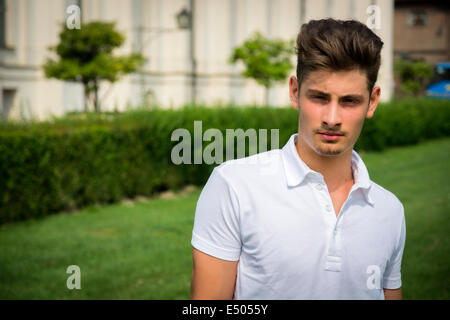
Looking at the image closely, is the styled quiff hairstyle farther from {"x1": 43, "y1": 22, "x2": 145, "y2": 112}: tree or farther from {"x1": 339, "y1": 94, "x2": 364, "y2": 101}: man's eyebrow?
{"x1": 43, "y1": 22, "x2": 145, "y2": 112}: tree

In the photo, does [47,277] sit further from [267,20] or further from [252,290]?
[267,20]

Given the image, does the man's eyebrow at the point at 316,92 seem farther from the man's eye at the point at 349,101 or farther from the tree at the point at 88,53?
the tree at the point at 88,53

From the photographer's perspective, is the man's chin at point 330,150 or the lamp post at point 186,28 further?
the lamp post at point 186,28

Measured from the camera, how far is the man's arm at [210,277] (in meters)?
1.96

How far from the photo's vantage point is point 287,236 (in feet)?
6.37

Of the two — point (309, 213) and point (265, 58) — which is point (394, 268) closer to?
point (309, 213)

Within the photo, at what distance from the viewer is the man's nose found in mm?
2010

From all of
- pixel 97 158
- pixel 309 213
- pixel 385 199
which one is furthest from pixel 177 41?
pixel 309 213

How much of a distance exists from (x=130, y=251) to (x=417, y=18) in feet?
161

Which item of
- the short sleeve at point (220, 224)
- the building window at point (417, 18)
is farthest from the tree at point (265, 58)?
the building window at point (417, 18)

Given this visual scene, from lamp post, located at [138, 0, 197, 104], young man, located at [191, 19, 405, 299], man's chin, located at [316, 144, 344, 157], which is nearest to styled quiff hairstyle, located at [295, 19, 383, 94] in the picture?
young man, located at [191, 19, 405, 299]

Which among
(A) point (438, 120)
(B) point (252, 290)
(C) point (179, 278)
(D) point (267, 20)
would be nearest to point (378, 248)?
(B) point (252, 290)

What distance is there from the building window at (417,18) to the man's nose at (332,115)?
5268 centimetres

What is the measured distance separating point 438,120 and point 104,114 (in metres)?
15.5
